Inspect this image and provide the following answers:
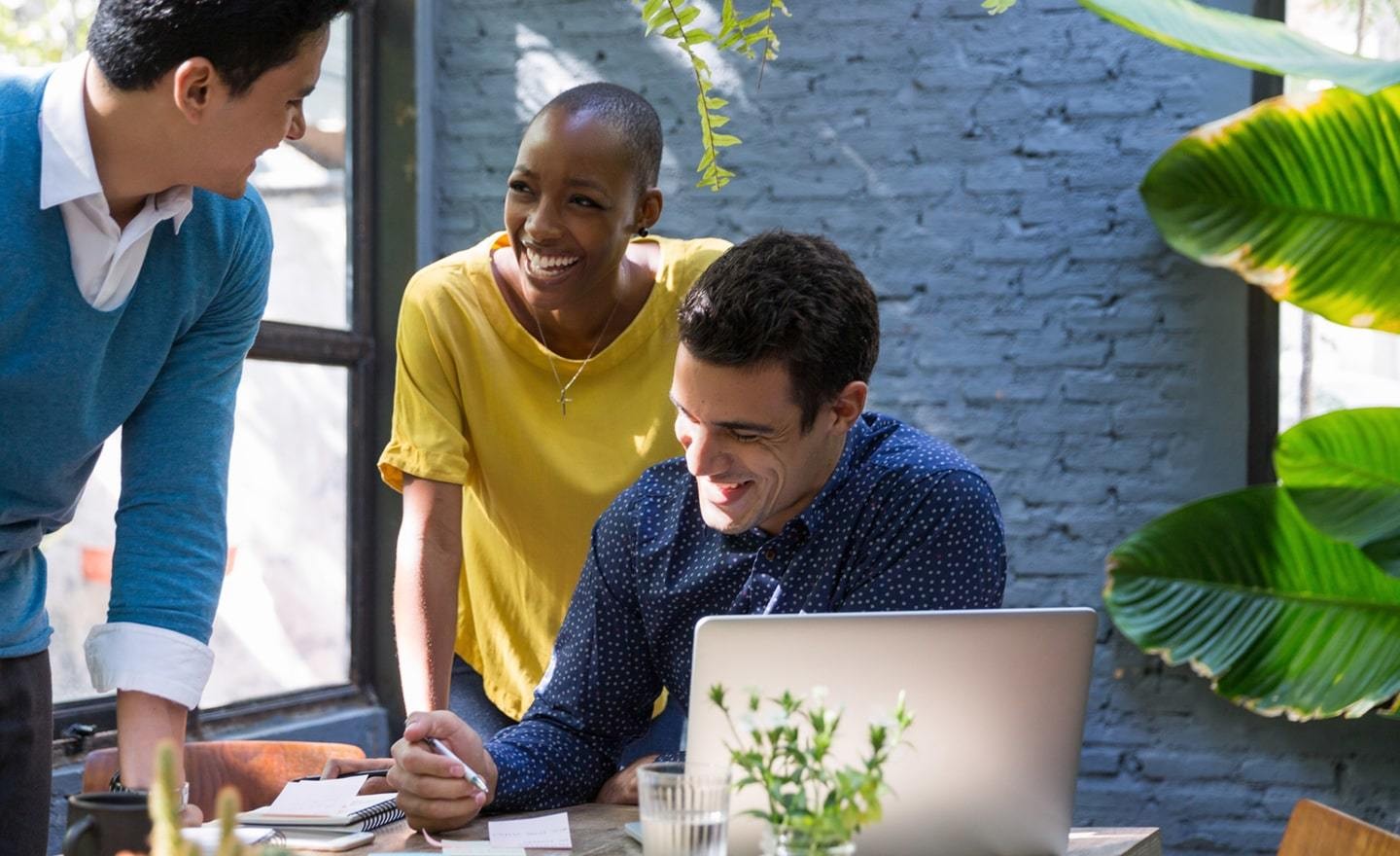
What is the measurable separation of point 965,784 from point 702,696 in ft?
0.80

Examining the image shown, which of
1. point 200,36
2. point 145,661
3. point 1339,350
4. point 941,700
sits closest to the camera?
point 941,700

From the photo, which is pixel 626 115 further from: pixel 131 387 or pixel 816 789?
pixel 816 789

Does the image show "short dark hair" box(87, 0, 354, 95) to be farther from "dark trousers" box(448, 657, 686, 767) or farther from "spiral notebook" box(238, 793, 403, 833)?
"dark trousers" box(448, 657, 686, 767)

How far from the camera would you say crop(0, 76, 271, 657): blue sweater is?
4.71 ft

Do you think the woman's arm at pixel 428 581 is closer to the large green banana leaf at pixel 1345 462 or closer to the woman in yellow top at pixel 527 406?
the woman in yellow top at pixel 527 406

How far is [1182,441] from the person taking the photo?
3254mm

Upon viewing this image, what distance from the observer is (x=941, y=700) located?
124cm

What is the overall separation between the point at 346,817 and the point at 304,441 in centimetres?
207

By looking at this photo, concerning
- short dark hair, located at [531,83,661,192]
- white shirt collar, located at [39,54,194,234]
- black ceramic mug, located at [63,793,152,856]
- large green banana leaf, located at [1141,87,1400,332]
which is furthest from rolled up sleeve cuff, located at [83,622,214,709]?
large green banana leaf, located at [1141,87,1400,332]

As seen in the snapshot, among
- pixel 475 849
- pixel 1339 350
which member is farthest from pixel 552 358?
pixel 1339 350

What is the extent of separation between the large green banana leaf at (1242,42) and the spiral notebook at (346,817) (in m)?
1.01

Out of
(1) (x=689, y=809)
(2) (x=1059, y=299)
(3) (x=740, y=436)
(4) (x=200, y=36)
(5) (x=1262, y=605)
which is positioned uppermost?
(4) (x=200, y=36)

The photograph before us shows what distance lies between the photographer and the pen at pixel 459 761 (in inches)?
58.2

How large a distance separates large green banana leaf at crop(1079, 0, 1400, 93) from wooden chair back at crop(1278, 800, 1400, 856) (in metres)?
0.74
